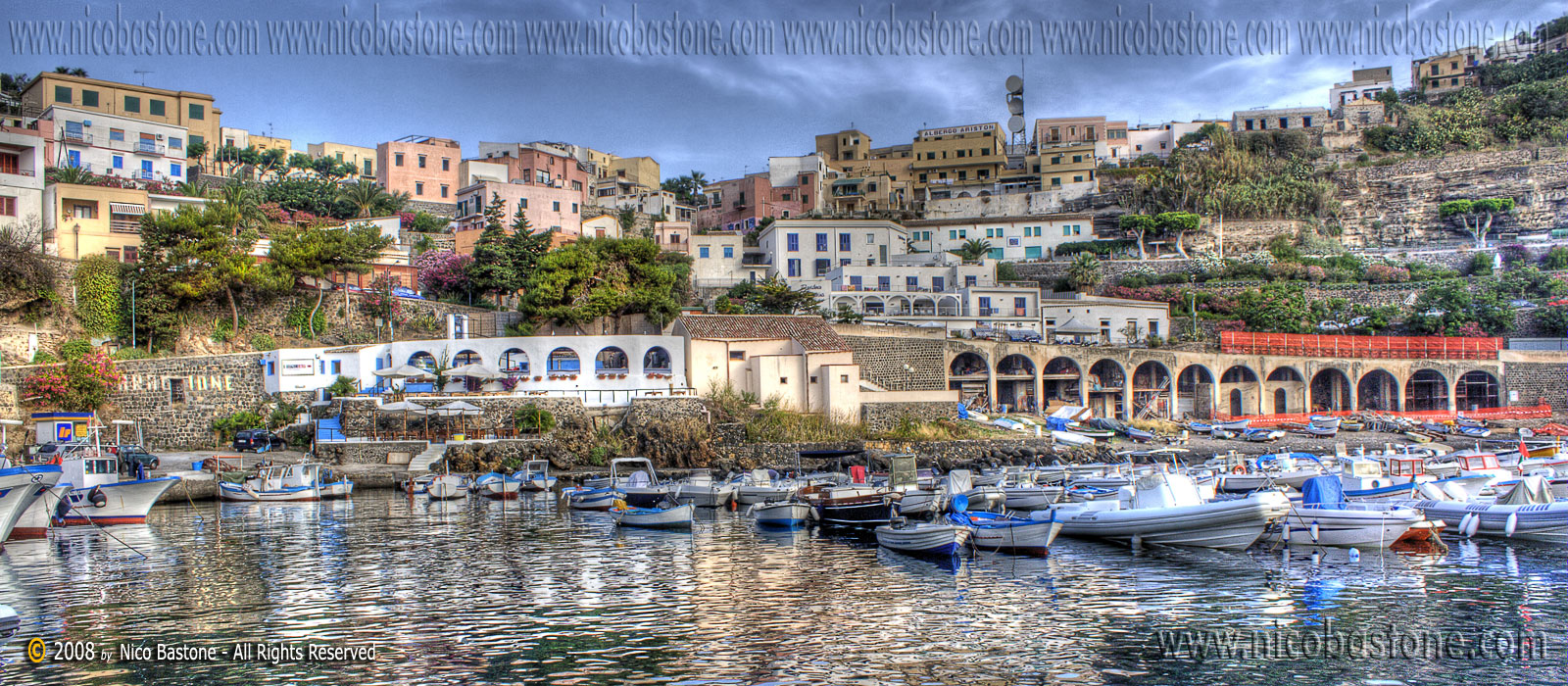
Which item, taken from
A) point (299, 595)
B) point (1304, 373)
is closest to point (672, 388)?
point (299, 595)

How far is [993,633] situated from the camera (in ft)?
46.1

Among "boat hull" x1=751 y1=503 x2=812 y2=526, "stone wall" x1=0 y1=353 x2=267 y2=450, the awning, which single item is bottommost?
"boat hull" x1=751 y1=503 x2=812 y2=526

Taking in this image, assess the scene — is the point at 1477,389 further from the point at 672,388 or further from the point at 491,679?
the point at 491,679

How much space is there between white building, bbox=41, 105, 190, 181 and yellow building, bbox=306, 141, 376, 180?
22438 mm

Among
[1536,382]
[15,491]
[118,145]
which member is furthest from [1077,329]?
[118,145]

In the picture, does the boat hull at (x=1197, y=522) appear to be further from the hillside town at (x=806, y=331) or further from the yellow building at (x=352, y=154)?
the yellow building at (x=352, y=154)

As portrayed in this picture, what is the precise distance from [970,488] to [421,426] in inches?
878

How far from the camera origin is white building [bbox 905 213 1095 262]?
230 ft

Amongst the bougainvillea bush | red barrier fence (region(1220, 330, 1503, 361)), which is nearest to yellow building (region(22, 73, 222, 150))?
the bougainvillea bush

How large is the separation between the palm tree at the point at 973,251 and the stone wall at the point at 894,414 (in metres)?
24.3

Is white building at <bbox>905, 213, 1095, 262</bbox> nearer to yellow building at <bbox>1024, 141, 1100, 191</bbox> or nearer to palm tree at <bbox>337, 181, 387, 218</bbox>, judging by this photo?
yellow building at <bbox>1024, 141, 1100, 191</bbox>

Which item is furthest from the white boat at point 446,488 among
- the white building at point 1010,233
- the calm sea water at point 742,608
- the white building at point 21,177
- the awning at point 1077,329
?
the white building at point 1010,233

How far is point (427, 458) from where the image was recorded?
1451 inches

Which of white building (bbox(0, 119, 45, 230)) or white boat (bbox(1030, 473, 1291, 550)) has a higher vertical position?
white building (bbox(0, 119, 45, 230))
